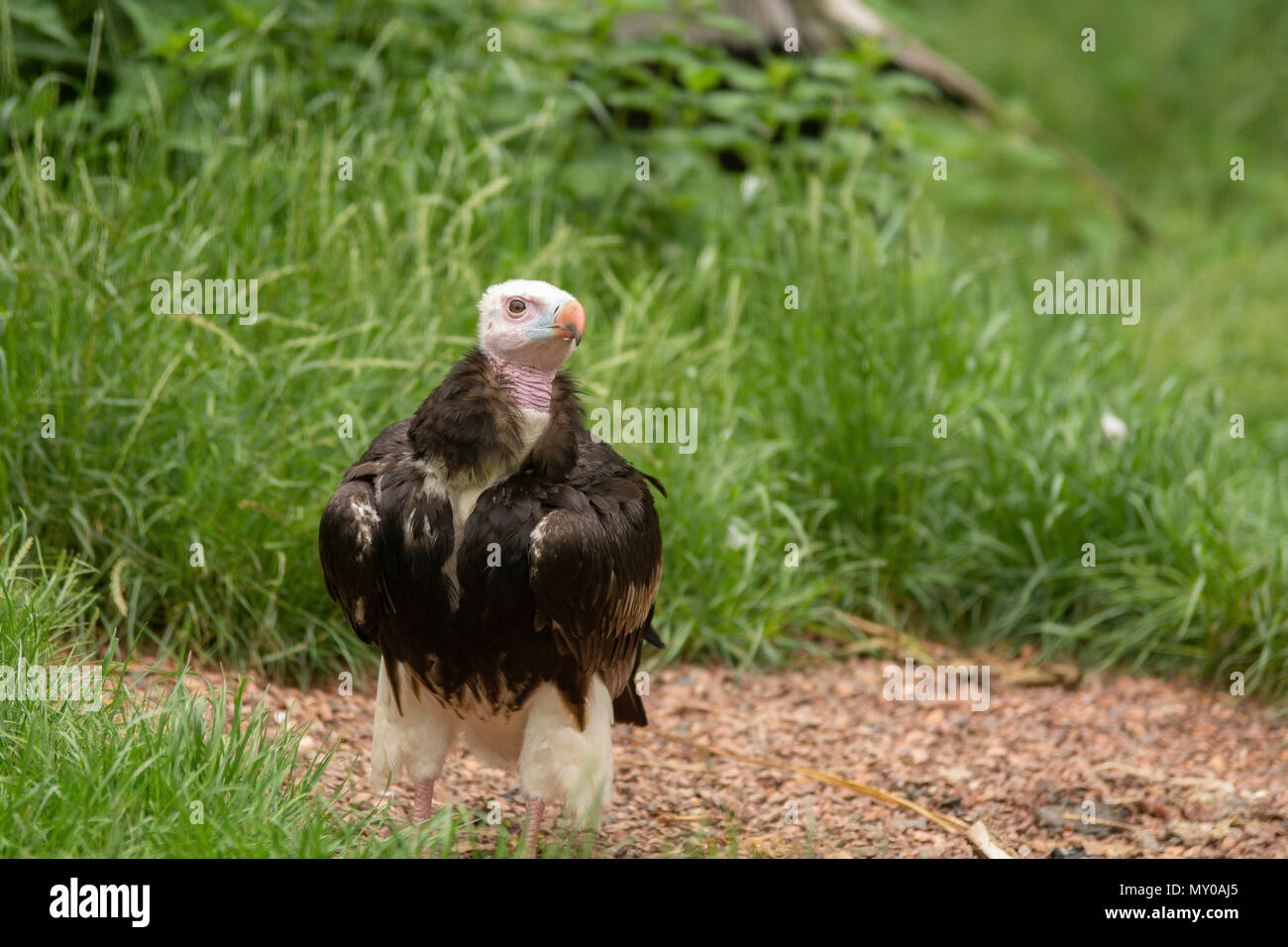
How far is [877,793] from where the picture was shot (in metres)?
3.79

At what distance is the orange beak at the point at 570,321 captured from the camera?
3082 millimetres

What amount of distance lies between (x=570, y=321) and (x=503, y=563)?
21.7 inches

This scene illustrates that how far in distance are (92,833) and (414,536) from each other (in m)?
0.85

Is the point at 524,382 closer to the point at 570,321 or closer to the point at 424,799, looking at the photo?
the point at 570,321

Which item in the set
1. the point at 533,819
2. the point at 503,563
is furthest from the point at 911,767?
the point at 503,563

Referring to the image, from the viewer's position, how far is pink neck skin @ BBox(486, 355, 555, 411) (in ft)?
10.3

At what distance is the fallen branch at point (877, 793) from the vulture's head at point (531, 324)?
4.58ft

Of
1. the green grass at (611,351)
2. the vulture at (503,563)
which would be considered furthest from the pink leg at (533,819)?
the green grass at (611,351)

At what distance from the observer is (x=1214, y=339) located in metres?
6.51

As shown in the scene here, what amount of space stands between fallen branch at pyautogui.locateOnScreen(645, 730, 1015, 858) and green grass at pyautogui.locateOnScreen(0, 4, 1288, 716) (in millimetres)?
538

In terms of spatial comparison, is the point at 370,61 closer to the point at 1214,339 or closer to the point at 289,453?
the point at 289,453

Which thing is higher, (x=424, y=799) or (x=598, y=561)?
(x=598, y=561)

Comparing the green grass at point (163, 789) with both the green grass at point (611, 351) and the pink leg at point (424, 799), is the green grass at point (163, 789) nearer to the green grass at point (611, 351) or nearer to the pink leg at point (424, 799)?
the pink leg at point (424, 799)
